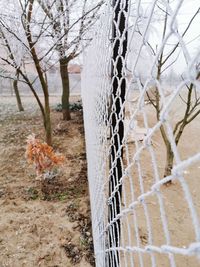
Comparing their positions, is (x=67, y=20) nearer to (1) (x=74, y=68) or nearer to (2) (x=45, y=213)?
(2) (x=45, y=213)

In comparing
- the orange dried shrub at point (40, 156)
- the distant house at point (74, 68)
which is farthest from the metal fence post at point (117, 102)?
the distant house at point (74, 68)

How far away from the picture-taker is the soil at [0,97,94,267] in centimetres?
263

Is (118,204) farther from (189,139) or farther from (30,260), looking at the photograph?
(189,139)

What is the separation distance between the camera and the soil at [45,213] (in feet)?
8.63

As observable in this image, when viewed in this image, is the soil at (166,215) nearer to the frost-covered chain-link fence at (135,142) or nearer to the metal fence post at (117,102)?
the frost-covered chain-link fence at (135,142)

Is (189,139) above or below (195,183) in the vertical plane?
above

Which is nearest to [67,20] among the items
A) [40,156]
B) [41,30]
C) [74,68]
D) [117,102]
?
[41,30]

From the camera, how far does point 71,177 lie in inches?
161

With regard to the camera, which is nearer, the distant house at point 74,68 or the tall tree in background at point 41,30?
the tall tree in background at point 41,30

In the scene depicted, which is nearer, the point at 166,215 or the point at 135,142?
the point at 135,142

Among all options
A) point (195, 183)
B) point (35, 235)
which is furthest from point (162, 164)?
point (35, 235)

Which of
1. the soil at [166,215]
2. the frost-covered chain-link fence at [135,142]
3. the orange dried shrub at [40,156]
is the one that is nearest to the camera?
the frost-covered chain-link fence at [135,142]

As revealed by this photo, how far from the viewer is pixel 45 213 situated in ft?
10.7

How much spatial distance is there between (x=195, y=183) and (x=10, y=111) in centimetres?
663
